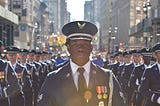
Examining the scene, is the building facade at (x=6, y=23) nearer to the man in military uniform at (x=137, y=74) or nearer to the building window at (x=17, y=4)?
the man in military uniform at (x=137, y=74)

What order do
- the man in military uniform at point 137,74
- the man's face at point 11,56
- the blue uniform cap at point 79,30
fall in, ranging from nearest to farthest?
the blue uniform cap at point 79,30 → the man's face at point 11,56 → the man in military uniform at point 137,74

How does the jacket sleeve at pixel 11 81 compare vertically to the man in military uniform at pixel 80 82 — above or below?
below

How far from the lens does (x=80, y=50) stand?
499 centimetres

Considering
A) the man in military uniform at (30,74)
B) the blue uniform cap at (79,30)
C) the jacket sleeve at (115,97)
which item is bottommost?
the man in military uniform at (30,74)

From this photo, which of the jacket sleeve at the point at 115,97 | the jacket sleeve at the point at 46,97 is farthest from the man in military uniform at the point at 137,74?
the jacket sleeve at the point at 46,97

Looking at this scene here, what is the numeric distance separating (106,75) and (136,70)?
948cm

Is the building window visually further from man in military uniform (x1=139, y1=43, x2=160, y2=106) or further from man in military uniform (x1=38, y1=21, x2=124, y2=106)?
man in military uniform (x1=38, y1=21, x2=124, y2=106)

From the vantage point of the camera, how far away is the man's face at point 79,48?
4992 mm

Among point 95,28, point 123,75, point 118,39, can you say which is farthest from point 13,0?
point 95,28

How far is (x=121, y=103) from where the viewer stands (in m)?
4.94

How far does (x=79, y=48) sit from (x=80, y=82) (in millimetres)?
326

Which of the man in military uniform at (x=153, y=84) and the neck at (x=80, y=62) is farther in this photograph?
the man in military uniform at (x=153, y=84)

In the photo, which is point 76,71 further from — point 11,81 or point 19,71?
point 19,71

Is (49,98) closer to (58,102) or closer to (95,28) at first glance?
(58,102)
